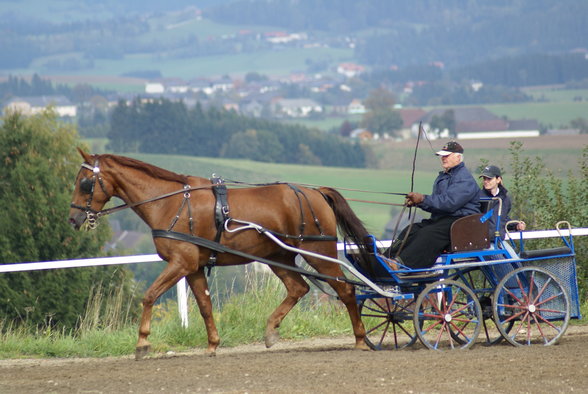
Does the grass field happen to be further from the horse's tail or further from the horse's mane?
the horse's mane

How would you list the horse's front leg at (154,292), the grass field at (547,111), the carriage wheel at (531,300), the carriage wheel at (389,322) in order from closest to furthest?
the horse's front leg at (154,292) → the carriage wheel at (531,300) → the carriage wheel at (389,322) → the grass field at (547,111)

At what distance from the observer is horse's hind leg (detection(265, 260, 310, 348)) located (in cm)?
938

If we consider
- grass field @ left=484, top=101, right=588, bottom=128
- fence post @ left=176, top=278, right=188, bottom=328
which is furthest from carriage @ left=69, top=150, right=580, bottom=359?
grass field @ left=484, top=101, right=588, bottom=128

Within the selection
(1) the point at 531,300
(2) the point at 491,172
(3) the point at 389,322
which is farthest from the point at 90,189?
(1) the point at 531,300

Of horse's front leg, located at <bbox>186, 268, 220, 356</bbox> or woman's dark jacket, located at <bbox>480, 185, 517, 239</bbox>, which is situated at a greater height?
woman's dark jacket, located at <bbox>480, 185, 517, 239</bbox>

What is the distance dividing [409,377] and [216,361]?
1858mm

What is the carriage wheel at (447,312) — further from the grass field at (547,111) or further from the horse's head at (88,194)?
the grass field at (547,111)

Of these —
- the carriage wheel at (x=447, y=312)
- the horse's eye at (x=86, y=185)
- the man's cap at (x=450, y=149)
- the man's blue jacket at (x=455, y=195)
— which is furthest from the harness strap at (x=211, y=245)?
the man's cap at (x=450, y=149)

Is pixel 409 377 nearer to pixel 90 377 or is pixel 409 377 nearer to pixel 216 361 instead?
pixel 216 361

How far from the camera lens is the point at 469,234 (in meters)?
9.03

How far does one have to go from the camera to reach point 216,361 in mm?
8406

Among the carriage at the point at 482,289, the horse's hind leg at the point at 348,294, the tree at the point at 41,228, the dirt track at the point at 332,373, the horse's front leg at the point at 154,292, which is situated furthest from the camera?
the tree at the point at 41,228

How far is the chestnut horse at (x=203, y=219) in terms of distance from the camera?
891cm

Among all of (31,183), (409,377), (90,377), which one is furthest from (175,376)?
(31,183)
